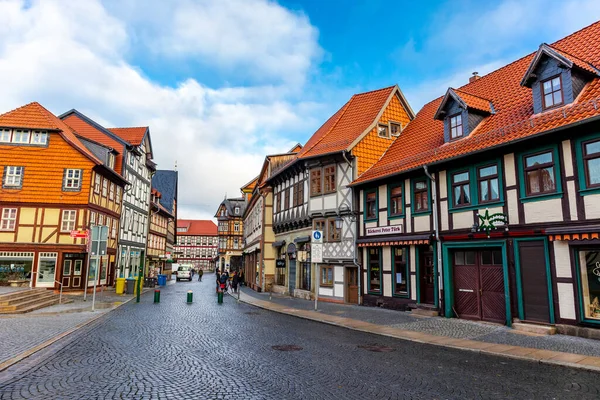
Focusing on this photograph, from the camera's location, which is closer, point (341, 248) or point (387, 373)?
point (387, 373)

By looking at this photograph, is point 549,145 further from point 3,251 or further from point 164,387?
point 3,251

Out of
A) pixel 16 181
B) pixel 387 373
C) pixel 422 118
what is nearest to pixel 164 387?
pixel 387 373

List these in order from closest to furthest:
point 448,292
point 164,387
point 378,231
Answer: point 164,387 → point 448,292 → point 378,231

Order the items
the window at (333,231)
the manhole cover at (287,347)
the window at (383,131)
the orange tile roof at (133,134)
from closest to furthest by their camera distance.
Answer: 1. the manhole cover at (287,347)
2. the window at (333,231)
3. the window at (383,131)
4. the orange tile roof at (133,134)

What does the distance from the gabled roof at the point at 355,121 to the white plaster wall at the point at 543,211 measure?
994cm

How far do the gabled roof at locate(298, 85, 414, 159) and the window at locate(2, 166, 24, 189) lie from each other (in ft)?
60.3

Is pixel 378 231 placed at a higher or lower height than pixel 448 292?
higher

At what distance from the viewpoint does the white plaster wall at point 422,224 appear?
16.9m

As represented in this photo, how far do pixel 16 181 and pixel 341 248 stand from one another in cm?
2154

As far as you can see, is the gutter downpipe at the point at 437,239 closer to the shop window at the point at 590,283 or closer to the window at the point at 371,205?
the window at the point at 371,205

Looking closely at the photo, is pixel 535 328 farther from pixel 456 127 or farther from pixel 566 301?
pixel 456 127

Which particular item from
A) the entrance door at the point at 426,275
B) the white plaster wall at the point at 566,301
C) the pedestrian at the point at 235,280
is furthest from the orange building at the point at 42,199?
the white plaster wall at the point at 566,301

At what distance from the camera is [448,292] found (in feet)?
51.9

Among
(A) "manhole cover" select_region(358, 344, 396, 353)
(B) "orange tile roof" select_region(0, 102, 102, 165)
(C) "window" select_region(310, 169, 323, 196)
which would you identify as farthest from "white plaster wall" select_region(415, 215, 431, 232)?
(B) "orange tile roof" select_region(0, 102, 102, 165)
